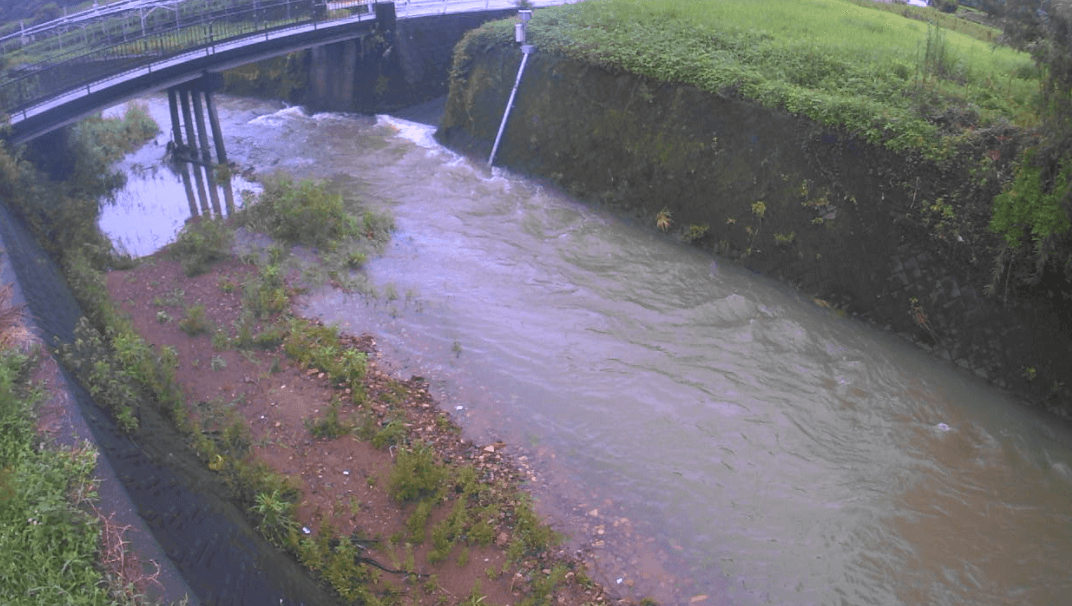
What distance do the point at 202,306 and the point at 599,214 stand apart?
814 cm

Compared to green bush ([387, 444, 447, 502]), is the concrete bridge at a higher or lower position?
higher

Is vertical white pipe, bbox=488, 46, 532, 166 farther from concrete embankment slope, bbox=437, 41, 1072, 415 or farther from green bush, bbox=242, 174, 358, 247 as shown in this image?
green bush, bbox=242, 174, 358, 247

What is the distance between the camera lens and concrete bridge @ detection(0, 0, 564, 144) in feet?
50.7

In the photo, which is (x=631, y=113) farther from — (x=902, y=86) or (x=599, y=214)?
(x=902, y=86)

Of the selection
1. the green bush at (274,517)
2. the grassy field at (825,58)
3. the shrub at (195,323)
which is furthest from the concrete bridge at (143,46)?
the green bush at (274,517)

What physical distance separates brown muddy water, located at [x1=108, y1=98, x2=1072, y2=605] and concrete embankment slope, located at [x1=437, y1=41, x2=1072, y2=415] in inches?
21.6

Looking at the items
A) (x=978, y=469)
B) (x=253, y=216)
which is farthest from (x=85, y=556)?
(x=253, y=216)

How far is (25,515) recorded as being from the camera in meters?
5.49

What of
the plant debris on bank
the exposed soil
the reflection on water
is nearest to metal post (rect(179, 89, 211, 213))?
the reflection on water

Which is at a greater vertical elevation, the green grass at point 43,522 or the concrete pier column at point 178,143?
the green grass at point 43,522

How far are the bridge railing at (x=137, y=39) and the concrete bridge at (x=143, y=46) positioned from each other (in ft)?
0.07

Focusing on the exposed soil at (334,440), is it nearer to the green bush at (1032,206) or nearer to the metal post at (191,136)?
the metal post at (191,136)

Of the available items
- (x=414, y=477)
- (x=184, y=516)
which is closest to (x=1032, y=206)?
(x=414, y=477)

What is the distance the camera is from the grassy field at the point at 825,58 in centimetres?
1262
